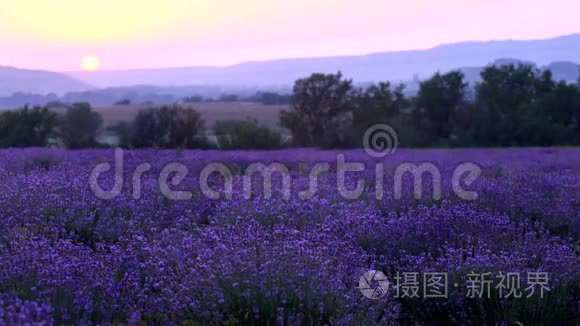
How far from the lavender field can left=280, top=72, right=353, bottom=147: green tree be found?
16.8m

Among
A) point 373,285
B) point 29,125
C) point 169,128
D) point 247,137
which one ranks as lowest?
point 247,137

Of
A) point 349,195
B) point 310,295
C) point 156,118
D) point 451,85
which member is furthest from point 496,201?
point 451,85

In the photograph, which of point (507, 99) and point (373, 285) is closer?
point (373, 285)

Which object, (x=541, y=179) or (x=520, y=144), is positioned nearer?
(x=541, y=179)

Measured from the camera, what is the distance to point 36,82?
16275 cm

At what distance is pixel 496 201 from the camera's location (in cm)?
545

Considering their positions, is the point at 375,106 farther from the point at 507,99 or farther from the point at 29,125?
the point at 29,125

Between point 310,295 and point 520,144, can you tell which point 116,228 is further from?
point 520,144

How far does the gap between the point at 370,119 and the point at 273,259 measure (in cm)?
2013

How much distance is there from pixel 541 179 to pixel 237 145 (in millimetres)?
11600

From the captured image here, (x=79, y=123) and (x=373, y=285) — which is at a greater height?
(x=79, y=123)

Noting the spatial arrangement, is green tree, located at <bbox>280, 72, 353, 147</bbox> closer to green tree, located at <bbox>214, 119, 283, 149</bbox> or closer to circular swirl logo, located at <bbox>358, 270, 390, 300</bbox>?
green tree, located at <bbox>214, 119, 283, 149</bbox>

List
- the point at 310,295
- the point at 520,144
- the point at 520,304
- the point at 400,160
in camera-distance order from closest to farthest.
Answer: the point at 310,295 < the point at 520,304 < the point at 400,160 < the point at 520,144

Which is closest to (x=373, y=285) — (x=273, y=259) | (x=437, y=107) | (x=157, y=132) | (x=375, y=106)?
(x=273, y=259)
